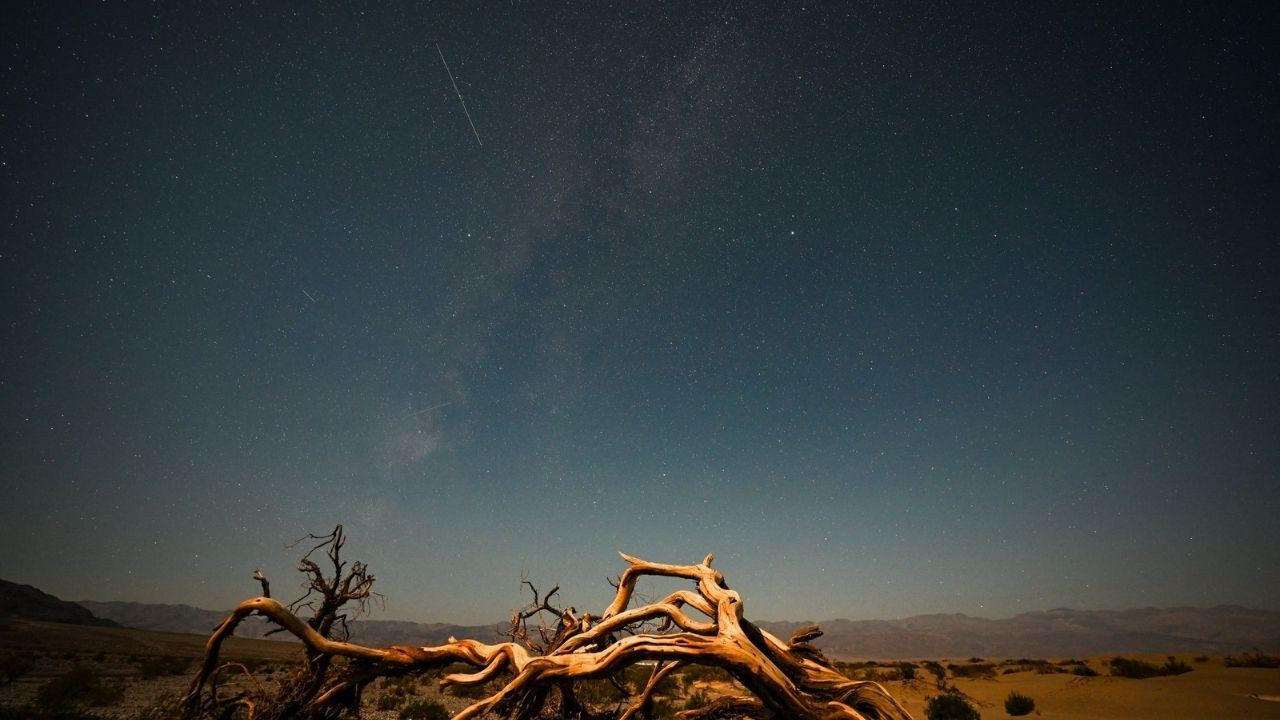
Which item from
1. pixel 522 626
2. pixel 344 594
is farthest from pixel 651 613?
pixel 344 594

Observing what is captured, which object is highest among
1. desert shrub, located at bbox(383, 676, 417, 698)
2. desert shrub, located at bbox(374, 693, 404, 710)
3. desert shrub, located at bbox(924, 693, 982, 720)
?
desert shrub, located at bbox(924, 693, 982, 720)

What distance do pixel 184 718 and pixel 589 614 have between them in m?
3.20

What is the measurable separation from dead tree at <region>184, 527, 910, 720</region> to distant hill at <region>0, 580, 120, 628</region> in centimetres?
14163

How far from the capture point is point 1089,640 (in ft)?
519

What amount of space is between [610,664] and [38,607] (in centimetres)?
17309

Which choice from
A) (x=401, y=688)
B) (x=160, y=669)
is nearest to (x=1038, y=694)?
(x=401, y=688)

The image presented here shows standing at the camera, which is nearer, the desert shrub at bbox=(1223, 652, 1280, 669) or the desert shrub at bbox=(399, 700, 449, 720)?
the desert shrub at bbox=(399, 700, 449, 720)

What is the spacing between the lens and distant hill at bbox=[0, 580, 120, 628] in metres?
95.5

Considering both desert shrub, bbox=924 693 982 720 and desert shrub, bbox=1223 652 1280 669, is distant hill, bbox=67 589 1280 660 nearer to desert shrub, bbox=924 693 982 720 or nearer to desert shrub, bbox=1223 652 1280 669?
desert shrub, bbox=1223 652 1280 669

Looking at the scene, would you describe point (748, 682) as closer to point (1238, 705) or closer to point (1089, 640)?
point (1238, 705)

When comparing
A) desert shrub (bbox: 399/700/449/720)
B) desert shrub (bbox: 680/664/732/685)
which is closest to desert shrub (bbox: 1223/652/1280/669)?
desert shrub (bbox: 680/664/732/685)

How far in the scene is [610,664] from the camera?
11.5 ft

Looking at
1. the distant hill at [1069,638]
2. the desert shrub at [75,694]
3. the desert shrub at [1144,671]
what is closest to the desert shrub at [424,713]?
the desert shrub at [75,694]

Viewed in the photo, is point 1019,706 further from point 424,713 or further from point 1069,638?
point 1069,638
